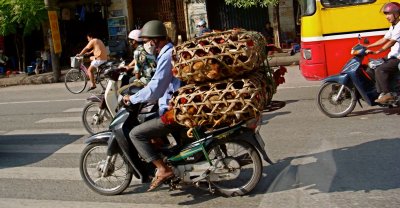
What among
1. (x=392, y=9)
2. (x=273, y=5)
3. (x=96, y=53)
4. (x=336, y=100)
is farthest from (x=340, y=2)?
(x=273, y=5)

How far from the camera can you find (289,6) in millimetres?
19875

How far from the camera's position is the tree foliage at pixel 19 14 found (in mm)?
18344

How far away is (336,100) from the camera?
26.8 feet

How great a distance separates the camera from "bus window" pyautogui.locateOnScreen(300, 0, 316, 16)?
9211 millimetres

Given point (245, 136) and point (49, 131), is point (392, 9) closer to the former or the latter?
point (245, 136)

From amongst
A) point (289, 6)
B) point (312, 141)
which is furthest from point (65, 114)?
point (289, 6)

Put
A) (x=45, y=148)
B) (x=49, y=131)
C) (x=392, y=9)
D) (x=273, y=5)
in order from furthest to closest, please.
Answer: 1. (x=273, y=5)
2. (x=49, y=131)
3. (x=45, y=148)
4. (x=392, y=9)

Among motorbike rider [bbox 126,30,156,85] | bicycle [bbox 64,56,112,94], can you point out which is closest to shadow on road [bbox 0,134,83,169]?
motorbike rider [bbox 126,30,156,85]

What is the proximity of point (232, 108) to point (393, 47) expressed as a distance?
4430 millimetres

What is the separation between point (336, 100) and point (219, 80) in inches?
160

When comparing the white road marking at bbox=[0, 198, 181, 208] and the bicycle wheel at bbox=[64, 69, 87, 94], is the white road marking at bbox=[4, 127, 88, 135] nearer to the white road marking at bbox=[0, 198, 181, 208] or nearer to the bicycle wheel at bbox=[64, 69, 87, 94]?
the white road marking at bbox=[0, 198, 181, 208]

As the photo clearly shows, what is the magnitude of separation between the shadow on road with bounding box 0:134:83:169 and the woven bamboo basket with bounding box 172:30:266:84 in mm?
3633

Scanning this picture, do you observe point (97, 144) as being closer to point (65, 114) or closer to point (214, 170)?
point (214, 170)

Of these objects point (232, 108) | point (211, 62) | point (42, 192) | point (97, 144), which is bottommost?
point (42, 192)
